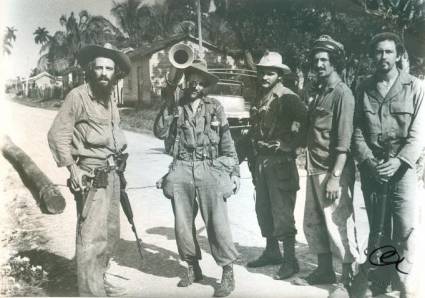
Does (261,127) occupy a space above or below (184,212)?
above

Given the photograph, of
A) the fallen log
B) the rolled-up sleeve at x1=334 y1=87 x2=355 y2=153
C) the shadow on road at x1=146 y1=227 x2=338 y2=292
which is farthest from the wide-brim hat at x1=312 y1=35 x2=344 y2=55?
the fallen log

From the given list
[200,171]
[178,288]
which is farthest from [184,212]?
[178,288]

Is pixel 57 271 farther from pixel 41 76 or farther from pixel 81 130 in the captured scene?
pixel 41 76

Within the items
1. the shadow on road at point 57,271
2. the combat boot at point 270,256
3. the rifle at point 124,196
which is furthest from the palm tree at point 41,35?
the combat boot at point 270,256

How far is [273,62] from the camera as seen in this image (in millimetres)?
5156

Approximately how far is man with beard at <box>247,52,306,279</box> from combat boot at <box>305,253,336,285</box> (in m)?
0.24

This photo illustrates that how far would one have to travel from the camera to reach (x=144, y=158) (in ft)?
17.9

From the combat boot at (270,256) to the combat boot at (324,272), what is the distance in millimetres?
441

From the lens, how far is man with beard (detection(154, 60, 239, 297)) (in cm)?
489

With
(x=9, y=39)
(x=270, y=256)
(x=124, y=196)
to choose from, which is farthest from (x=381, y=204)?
(x=9, y=39)

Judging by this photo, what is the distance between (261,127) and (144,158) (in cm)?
135

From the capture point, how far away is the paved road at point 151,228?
17.0 feet

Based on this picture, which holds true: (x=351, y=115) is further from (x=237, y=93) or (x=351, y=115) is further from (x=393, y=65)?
(x=237, y=93)

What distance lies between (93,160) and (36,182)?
3.35 ft
